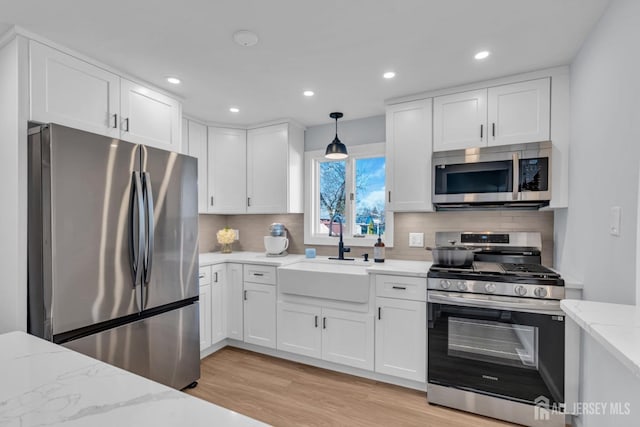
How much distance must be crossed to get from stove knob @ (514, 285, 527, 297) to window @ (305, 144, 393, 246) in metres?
1.26

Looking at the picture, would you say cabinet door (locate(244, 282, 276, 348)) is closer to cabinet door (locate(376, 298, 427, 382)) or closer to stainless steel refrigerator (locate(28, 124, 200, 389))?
stainless steel refrigerator (locate(28, 124, 200, 389))

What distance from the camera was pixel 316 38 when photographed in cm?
194

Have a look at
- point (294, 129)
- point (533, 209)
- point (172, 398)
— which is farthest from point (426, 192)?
point (172, 398)

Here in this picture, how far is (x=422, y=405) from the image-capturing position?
2338 millimetres

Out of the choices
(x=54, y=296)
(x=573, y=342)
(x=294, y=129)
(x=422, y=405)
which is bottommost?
(x=422, y=405)

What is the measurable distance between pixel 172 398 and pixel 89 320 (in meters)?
1.56

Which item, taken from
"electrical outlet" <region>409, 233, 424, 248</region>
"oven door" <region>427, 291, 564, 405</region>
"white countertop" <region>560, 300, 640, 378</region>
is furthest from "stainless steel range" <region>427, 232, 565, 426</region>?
"white countertop" <region>560, 300, 640, 378</region>

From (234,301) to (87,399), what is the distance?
257cm

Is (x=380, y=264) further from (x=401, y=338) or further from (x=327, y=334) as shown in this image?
(x=327, y=334)

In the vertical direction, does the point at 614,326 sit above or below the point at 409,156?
below

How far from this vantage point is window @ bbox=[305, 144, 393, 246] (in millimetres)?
3400

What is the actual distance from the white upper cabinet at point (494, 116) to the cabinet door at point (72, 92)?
2.50 meters

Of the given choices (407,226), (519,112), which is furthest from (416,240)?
(519,112)

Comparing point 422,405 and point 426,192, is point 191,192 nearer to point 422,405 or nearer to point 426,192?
point 426,192
